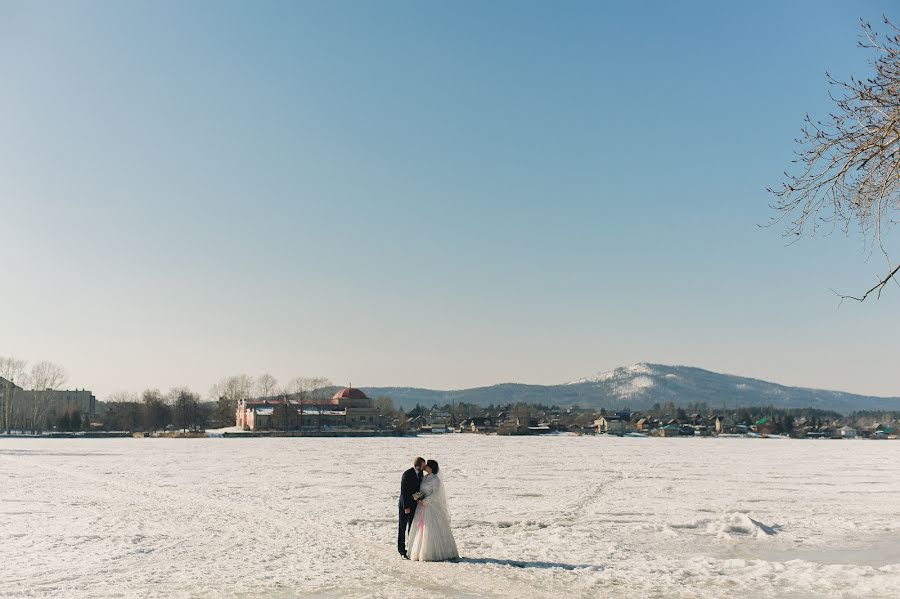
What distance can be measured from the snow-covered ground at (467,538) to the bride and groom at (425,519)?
0.39m

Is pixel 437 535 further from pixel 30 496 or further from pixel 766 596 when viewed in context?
pixel 30 496

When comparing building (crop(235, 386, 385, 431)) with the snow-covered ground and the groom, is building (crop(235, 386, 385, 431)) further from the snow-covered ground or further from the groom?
the groom

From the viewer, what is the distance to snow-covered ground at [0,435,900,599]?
38.4 ft

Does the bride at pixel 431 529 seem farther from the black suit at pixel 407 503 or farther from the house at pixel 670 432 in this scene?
the house at pixel 670 432

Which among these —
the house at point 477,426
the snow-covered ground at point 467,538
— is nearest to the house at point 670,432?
the house at point 477,426

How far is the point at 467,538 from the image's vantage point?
15.8 metres

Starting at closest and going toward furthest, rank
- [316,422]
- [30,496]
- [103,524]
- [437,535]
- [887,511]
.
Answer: [437,535], [103,524], [887,511], [30,496], [316,422]

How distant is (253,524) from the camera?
17.8 meters

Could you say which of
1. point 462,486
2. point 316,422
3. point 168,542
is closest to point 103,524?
point 168,542

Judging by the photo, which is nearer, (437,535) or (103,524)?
(437,535)

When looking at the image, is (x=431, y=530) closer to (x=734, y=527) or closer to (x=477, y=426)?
(x=734, y=527)

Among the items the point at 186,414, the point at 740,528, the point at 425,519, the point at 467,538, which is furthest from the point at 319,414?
the point at 425,519

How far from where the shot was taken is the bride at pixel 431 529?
13.4 meters

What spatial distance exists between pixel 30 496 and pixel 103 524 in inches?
297
